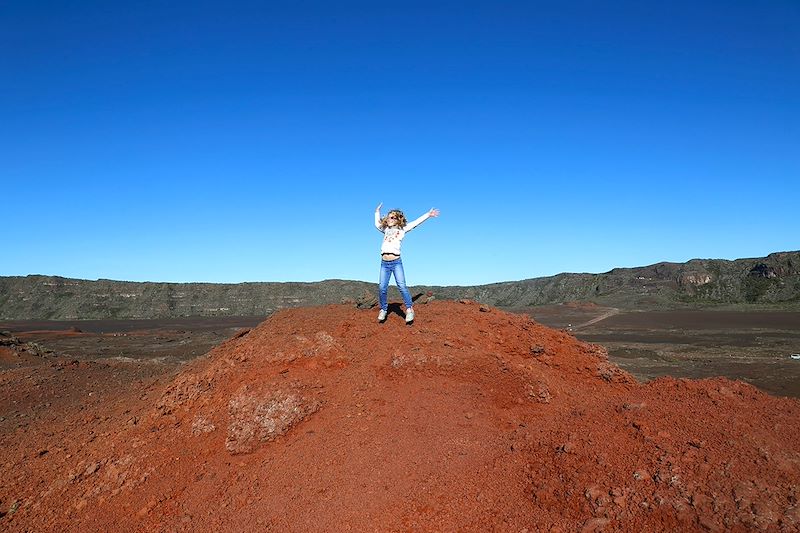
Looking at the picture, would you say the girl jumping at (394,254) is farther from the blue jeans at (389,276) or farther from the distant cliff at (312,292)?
the distant cliff at (312,292)

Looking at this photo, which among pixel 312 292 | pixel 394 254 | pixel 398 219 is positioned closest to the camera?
pixel 394 254

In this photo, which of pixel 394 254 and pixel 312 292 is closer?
pixel 394 254

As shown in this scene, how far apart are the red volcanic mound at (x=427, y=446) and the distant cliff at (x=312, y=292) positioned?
204ft

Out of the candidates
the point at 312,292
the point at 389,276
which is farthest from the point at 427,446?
the point at 312,292

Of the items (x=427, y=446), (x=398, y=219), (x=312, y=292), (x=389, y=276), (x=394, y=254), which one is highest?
(x=312, y=292)

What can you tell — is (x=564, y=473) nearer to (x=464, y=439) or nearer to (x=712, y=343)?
(x=464, y=439)

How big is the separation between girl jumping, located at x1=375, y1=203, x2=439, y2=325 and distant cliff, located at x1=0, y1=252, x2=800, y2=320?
2435 inches

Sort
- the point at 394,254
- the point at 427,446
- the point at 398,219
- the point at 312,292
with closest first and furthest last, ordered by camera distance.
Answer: the point at 427,446 < the point at 394,254 < the point at 398,219 < the point at 312,292

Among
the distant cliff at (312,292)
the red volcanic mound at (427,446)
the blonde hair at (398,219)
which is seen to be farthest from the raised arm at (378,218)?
the distant cliff at (312,292)

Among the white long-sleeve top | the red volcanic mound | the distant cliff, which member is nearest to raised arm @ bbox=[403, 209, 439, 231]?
the white long-sleeve top

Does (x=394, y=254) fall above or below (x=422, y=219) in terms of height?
below

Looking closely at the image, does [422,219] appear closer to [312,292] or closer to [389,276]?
[389,276]

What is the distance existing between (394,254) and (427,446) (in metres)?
3.31

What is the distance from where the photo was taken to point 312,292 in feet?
261
